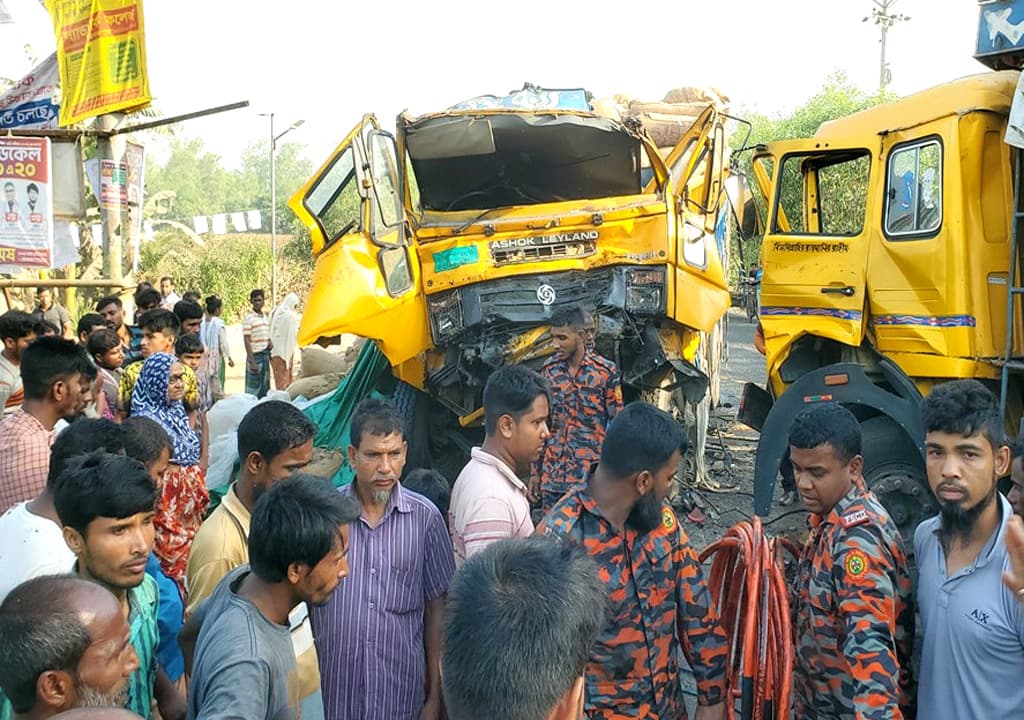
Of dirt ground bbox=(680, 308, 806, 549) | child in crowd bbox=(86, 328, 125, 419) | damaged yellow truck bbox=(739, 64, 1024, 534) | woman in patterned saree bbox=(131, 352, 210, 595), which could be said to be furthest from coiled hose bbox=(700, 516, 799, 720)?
child in crowd bbox=(86, 328, 125, 419)

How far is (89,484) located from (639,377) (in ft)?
14.8

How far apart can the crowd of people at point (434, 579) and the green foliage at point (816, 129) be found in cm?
396

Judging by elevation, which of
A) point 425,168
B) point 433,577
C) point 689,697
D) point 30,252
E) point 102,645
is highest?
point 425,168

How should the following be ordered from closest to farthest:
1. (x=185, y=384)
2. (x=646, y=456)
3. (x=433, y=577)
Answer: (x=646, y=456) → (x=433, y=577) → (x=185, y=384)

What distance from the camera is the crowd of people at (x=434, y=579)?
1.99 m

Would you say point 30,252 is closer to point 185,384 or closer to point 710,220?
point 185,384

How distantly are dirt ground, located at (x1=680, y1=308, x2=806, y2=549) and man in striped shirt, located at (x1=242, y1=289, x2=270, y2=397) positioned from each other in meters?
5.27

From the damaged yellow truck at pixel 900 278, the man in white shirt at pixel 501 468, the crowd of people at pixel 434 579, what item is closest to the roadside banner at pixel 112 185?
the damaged yellow truck at pixel 900 278

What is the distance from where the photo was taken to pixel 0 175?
25.5 ft

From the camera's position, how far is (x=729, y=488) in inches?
311

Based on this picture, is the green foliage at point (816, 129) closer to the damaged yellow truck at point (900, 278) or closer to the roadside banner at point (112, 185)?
the damaged yellow truck at point (900, 278)

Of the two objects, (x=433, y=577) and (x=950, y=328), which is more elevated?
(x=950, y=328)

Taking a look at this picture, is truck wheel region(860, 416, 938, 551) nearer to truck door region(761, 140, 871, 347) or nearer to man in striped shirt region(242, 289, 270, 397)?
truck door region(761, 140, 871, 347)

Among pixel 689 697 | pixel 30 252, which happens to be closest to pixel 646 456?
pixel 689 697
